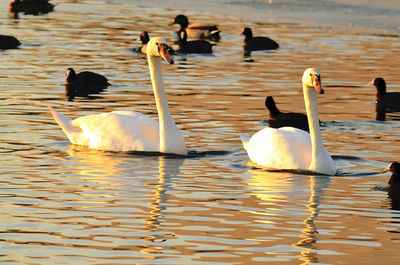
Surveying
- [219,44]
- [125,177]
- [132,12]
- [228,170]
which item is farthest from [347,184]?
[132,12]

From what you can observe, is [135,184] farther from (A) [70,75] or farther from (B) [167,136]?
(A) [70,75]

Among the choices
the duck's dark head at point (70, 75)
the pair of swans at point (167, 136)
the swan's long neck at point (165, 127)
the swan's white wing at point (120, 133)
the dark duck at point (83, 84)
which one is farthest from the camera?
the duck's dark head at point (70, 75)

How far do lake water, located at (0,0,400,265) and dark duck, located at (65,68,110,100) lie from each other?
0.75 feet

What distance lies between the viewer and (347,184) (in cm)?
1196

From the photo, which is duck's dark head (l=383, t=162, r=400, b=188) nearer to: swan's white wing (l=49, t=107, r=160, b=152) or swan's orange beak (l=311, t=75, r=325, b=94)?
swan's orange beak (l=311, t=75, r=325, b=94)

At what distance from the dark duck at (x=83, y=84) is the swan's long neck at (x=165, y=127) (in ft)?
17.4

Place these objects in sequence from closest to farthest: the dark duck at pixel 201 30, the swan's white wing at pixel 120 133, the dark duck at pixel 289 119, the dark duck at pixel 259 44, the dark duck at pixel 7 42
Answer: the swan's white wing at pixel 120 133 < the dark duck at pixel 289 119 < the dark duck at pixel 7 42 < the dark duck at pixel 259 44 < the dark duck at pixel 201 30

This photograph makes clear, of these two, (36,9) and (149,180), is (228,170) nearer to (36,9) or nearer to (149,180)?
(149,180)

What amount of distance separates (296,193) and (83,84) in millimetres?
9276

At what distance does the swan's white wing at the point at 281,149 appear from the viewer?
507 inches

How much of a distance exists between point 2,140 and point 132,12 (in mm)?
24224

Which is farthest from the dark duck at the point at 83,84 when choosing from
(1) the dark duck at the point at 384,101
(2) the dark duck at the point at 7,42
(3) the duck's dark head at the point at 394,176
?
(3) the duck's dark head at the point at 394,176

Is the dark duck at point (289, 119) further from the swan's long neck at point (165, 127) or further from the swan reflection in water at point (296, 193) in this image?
the swan reflection in water at point (296, 193)

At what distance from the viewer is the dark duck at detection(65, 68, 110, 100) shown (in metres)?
19.6
